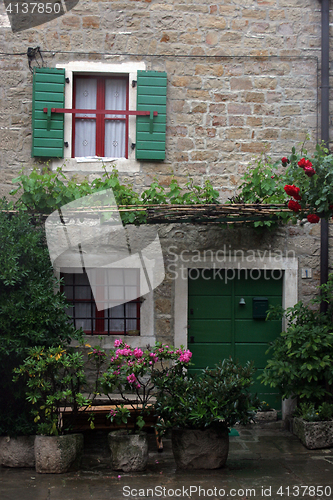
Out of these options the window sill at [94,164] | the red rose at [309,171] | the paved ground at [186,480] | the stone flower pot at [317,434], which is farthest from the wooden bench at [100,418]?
the red rose at [309,171]

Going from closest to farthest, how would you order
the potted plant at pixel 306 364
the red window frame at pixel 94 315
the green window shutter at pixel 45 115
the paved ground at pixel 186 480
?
the paved ground at pixel 186 480 < the potted plant at pixel 306 364 < the green window shutter at pixel 45 115 < the red window frame at pixel 94 315

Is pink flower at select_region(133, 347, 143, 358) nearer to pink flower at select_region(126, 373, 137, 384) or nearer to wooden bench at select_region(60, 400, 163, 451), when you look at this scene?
pink flower at select_region(126, 373, 137, 384)

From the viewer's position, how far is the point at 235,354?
243 inches

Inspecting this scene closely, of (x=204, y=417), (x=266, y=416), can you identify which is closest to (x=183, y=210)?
(x=204, y=417)

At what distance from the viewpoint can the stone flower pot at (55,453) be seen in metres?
4.32

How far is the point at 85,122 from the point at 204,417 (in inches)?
150

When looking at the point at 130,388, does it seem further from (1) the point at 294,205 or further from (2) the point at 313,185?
(2) the point at 313,185

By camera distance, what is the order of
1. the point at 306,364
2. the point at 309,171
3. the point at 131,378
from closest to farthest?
1. the point at 309,171
2. the point at 131,378
3. the point at 306,364

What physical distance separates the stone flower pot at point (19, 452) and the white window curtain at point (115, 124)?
3424 mm

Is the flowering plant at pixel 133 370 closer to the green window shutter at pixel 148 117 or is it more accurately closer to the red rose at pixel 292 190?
the red rose at pixel 292 190

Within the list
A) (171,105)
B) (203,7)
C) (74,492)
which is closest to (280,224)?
(171,105)

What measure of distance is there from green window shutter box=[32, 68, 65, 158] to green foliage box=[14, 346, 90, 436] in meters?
2.55

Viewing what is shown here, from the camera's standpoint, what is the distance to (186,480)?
13.9ft

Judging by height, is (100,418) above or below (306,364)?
below
